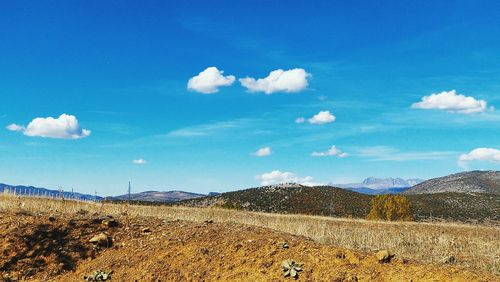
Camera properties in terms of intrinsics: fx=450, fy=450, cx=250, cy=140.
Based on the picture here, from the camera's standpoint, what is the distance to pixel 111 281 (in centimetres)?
1203

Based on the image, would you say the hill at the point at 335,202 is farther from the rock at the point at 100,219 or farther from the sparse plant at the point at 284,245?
the sparse plant at the point at 284,245

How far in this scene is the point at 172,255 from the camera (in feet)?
41.7

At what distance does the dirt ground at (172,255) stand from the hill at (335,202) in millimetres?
101733

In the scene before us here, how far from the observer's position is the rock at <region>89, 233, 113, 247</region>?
14062 mm

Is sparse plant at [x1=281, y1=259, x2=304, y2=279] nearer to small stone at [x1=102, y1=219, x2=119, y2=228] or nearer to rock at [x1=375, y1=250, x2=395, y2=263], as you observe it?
rock at [x1=375, y1=250, x2=395, y2=263]

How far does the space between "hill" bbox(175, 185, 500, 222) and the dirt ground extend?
334 ft

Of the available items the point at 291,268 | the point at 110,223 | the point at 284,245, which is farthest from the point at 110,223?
the point at 291,268

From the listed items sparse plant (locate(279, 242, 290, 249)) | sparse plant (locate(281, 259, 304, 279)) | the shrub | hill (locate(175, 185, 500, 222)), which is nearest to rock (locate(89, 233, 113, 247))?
sparse plant (locate(279, 242, 290, 249))

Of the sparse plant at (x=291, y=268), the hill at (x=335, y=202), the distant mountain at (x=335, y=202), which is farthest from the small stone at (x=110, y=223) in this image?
the hill at (x=335, y=202)

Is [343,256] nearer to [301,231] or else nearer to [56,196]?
[301,231]

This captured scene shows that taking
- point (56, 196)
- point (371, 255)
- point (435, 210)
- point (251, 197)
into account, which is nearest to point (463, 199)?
point (435, 210)

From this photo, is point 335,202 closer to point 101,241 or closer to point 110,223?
point 110,223

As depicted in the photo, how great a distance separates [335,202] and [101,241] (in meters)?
121

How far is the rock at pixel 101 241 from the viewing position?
14062 mm
